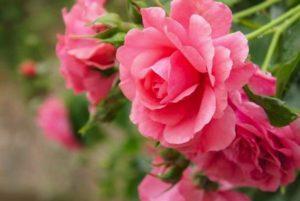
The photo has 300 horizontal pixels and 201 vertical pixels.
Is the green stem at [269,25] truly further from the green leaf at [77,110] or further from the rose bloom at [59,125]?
the rose bloom at [59,125]

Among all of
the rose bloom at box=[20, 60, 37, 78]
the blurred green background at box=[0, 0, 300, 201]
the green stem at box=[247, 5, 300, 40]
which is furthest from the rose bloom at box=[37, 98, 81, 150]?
the green stem at box=[247, 5, 300, 40]

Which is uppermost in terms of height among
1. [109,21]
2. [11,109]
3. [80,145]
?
[109,21]

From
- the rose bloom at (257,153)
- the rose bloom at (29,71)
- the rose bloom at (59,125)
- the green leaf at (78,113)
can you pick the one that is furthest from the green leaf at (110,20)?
the rose bloom at (29,71)

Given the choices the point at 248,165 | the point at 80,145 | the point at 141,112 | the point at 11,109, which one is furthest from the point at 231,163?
the point at 11,109

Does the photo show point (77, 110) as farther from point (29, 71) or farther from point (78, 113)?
point (29, 71)

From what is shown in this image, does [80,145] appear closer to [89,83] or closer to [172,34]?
[89,83]

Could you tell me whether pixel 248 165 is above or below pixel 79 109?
above
